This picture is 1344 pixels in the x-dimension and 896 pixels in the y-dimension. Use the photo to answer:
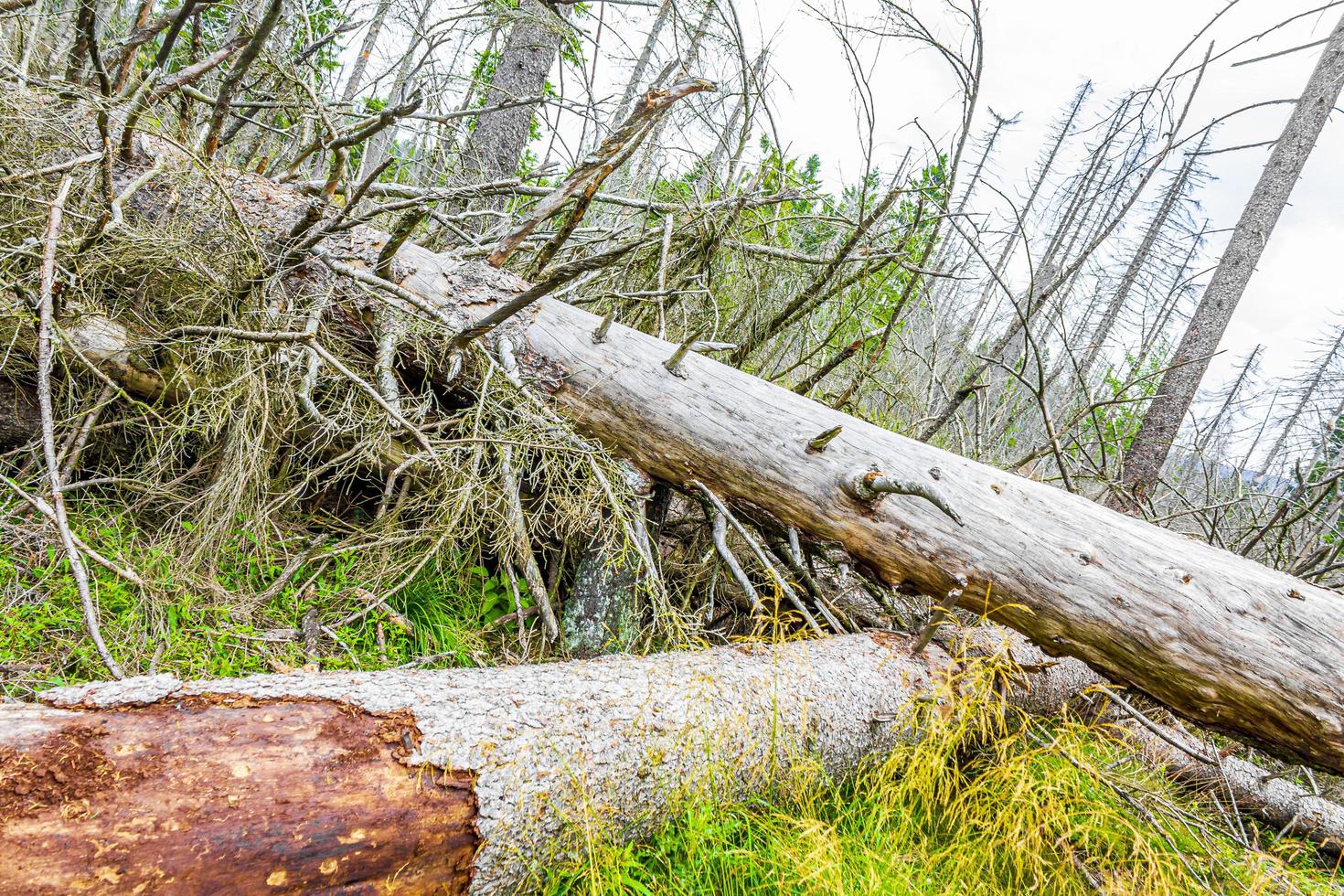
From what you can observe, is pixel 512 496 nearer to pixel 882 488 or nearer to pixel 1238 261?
pixel 882 488

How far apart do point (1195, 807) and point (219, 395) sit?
4.90 metres

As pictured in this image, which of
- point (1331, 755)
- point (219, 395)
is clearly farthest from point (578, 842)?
point (1331, 755)

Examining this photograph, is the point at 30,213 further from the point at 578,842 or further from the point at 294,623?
the point at 578,842

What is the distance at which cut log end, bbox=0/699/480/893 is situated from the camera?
3.64 feet

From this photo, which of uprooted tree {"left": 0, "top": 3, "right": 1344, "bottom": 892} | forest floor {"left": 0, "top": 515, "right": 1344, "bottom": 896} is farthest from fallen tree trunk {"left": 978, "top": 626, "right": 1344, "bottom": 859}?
forest floor {"left": 0, "top": 515, "right": 1344, "bottom": 896}

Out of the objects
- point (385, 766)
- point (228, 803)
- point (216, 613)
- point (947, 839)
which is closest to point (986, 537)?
point (947, 839)

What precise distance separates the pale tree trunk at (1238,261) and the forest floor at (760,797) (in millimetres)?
4268

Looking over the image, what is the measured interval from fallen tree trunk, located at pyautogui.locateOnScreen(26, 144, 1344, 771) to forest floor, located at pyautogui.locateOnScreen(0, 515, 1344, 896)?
1.49 ft

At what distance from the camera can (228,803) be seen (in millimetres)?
1244

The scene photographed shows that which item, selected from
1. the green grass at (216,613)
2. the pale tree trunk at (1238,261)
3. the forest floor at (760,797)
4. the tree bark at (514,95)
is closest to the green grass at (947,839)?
the forest floor at (760,797)

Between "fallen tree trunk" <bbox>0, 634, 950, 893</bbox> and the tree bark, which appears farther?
Result: the tree bark

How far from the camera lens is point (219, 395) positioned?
2705 millimetres

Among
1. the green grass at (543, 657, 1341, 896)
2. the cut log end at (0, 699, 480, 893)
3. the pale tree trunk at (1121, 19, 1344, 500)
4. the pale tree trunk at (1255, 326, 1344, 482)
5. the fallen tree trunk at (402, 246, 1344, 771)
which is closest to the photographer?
the cut log end at (0, 699, 480, 893)

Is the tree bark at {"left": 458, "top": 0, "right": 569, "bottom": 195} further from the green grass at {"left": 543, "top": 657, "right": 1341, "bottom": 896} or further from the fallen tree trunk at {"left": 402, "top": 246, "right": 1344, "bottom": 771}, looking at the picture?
the green grass at {"left": 543, "top": 657, "right": 1341, "bottom": 896}
